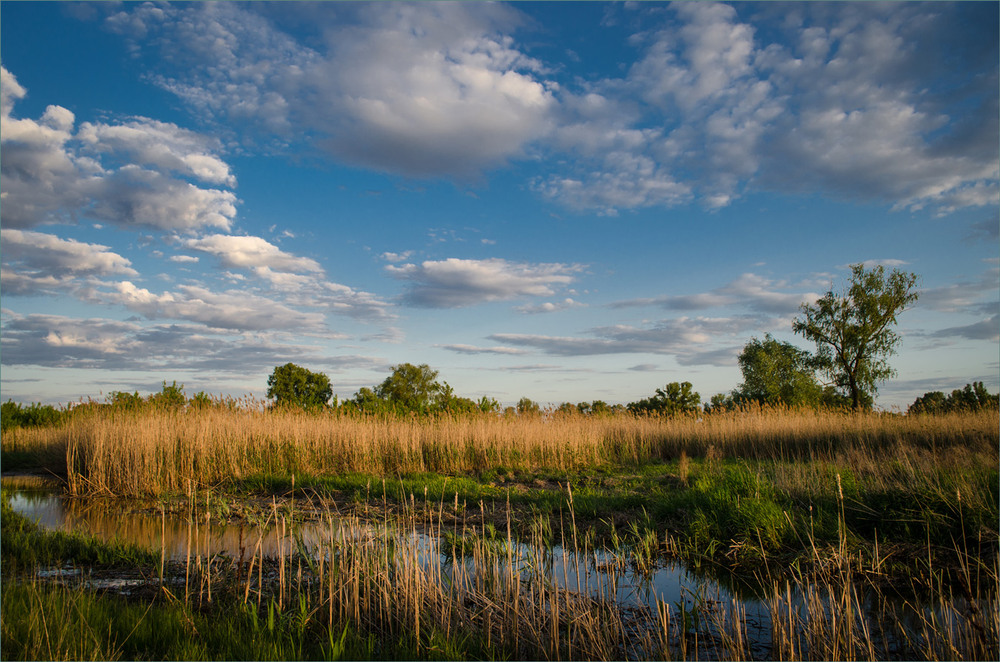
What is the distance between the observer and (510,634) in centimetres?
354

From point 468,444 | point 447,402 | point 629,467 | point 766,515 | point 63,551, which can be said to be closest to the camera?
point 63,551

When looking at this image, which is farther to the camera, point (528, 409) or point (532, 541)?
point (528, 409)

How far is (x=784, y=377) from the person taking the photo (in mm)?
37438

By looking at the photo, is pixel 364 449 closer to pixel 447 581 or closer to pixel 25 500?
pixel 25 500

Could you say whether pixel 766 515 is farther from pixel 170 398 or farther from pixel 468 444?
pixel 170 398

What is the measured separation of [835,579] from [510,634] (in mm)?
3382

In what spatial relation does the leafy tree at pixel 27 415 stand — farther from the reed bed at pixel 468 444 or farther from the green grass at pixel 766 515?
the green grass at pixel 766 515

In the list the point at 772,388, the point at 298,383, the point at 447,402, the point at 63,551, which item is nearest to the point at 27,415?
the point at 298,383

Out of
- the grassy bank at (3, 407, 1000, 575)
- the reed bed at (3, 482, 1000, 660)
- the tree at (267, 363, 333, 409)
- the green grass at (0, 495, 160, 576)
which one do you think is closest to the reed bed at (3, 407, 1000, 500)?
the grassy bank at (3, 407, 1000, 575)

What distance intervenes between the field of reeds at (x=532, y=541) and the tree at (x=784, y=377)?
1861cm

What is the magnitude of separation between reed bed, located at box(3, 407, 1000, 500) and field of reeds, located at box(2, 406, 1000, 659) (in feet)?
0.24

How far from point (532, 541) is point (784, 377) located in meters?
38.4

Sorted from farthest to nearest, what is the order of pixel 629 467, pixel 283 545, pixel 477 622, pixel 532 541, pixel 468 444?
pixel 629 467
pixel 468 444
pixel 283 545
pixel 532 541
pixel 477 622

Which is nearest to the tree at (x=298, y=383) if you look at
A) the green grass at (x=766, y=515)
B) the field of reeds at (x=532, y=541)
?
the field of reeds at (x=532, y=541)
